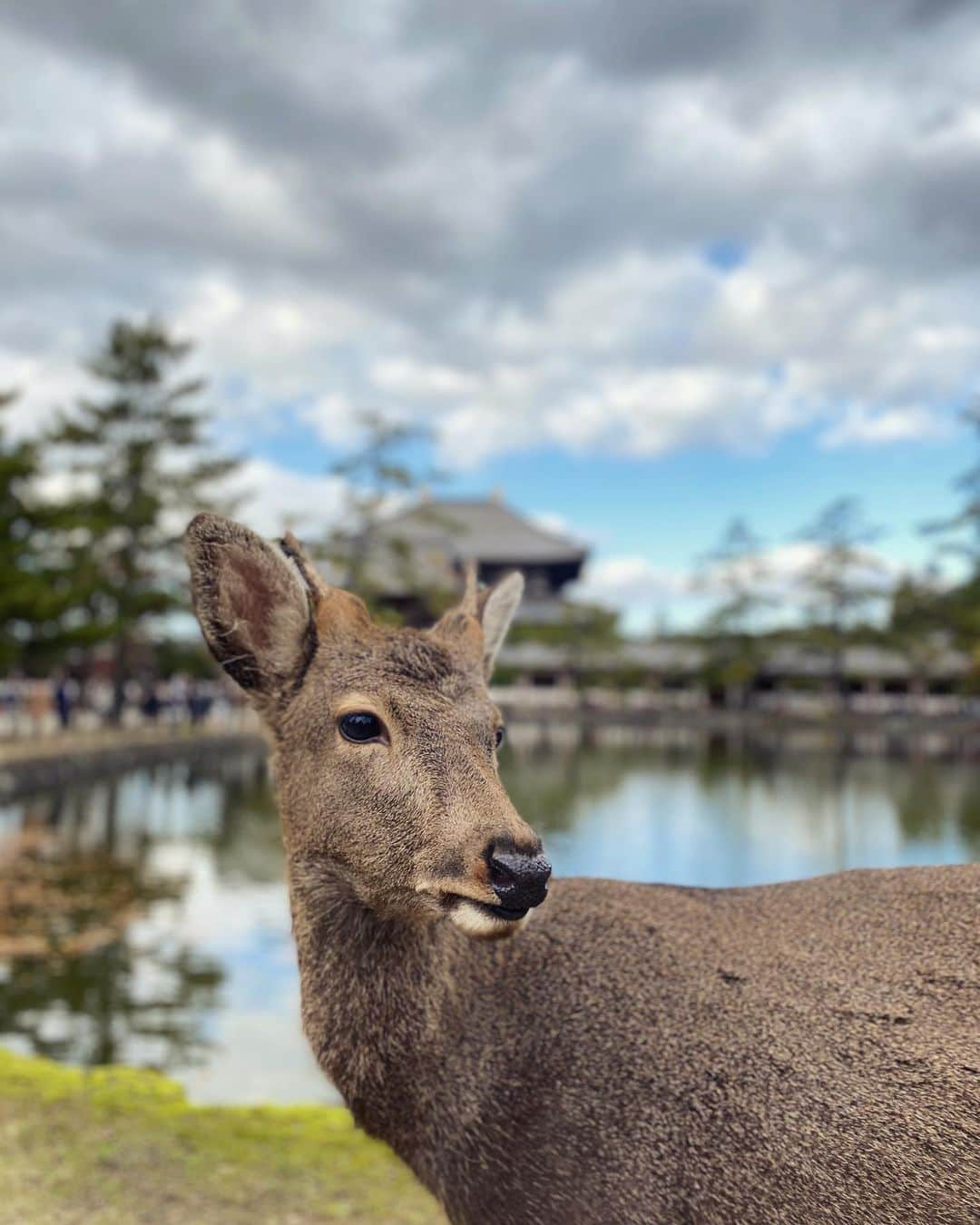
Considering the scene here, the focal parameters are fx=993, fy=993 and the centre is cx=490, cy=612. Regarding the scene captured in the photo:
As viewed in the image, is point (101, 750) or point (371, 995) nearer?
point (371, 995)

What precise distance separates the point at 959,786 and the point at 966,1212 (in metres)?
26.0

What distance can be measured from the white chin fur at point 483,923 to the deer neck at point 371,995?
386mm

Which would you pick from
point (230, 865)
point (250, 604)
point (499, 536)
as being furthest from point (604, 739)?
point (250, 604)

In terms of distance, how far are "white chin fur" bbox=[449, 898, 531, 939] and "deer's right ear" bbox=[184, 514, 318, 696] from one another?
707 millimetres

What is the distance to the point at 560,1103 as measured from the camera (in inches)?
79.9

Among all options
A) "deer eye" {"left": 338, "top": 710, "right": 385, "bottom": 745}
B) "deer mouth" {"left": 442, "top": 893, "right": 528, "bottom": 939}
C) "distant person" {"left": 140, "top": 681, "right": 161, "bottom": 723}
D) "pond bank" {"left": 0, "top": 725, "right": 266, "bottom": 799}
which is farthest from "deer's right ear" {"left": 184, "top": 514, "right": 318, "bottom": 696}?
"distant person" {"left": 140, "top": 681, "right": 161, "bottom": 723}

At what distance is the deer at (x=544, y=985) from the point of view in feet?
6.07

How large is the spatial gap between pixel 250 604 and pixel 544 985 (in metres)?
1.07

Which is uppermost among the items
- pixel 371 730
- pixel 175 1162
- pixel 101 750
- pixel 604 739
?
pixel 371 730

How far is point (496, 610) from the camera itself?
8.28ft

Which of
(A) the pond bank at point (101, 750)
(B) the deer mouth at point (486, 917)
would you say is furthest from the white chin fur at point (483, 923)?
(A) the pond bank at point (101, 750)

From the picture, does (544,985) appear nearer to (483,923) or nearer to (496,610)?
(483,923)

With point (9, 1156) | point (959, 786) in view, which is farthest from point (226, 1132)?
point (959, 786)

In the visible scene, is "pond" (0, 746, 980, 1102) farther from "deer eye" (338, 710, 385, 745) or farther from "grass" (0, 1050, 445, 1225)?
"deer eye" (338, 710, 385, 745)
